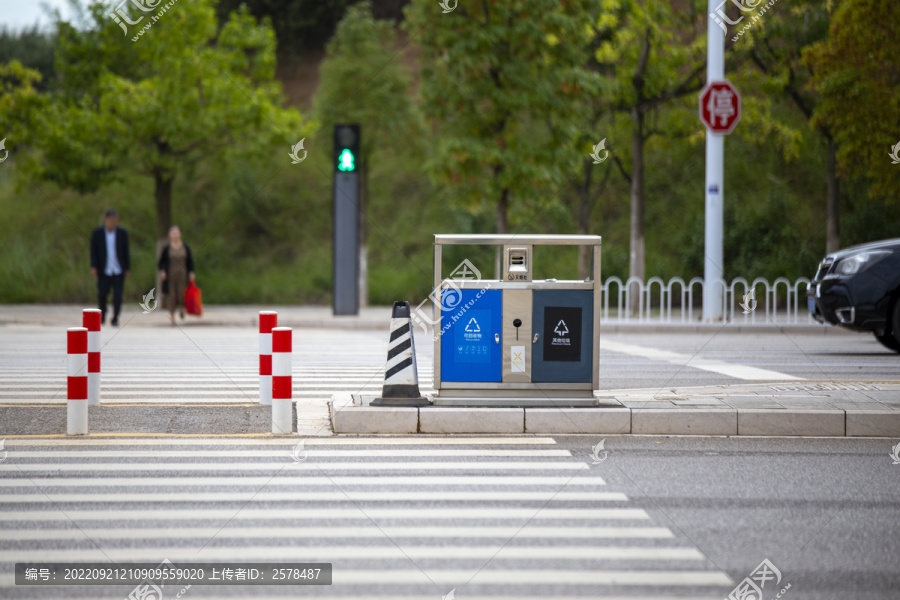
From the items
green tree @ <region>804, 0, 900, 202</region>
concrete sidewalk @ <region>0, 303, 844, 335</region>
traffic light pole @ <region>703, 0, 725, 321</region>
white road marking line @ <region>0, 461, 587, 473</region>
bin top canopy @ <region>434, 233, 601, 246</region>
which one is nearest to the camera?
white road marking line @ <region>0, 461, 587, 473</region>

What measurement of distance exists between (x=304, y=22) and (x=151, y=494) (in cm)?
3987

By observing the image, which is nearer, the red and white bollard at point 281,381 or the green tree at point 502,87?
the red and white bollard at point 281,381

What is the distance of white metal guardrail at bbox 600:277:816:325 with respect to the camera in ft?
60.5

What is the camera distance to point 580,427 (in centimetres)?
725

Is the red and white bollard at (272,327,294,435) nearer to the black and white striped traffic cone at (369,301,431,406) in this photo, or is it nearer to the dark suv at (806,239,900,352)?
the black and white striped traffic cone at (369,301,431,406)

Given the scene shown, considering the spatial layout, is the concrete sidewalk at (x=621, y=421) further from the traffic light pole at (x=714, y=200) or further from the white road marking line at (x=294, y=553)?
the traffic light pole at (x=714, y=200)

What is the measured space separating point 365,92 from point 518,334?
16917 mm

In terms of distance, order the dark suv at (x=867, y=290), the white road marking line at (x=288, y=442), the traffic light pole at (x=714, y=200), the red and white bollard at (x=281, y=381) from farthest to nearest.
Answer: the traffic light pole at (x=714, y=200) < the dark suv at (x=867, y=290) < the red and white bollard at (x=281, y=381) < the white road marking line at (x=288, y=442)

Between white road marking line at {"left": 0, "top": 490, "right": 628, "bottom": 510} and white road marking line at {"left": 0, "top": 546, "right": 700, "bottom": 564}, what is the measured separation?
0.86 meters

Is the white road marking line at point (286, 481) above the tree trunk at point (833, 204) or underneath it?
underneath

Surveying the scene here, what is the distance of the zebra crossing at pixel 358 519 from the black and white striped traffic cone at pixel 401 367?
0.81m

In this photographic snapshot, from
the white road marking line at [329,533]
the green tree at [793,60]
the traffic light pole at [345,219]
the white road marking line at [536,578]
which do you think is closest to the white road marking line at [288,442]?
the white road marking line at [329,533]

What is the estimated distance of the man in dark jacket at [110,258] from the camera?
1644 centimetres

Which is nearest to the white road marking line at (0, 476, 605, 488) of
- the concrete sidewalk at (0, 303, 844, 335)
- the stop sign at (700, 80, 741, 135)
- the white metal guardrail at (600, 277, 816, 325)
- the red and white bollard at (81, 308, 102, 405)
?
the red and white bollard at (81, 308, 102, 405)
